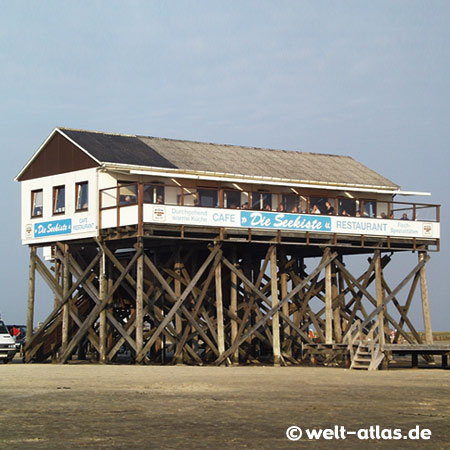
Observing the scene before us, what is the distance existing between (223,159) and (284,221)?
4.33 metres

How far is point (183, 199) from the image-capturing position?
35.9 metres

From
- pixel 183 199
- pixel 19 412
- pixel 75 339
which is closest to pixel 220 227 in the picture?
pixel 183 199

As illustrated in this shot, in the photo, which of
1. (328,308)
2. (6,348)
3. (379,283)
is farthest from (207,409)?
(379,283)

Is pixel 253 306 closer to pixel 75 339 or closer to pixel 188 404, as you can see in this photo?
pixel 75 339

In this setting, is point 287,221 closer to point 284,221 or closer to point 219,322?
point 284,221

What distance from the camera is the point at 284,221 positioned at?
3806 centimetres

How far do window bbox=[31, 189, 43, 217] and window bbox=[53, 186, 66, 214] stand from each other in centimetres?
104

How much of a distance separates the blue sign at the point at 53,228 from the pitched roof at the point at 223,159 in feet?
10.2

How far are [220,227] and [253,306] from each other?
15.9 feet

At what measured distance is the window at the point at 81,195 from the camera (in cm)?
3731

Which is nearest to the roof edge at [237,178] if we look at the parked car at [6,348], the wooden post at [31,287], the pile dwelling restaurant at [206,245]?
the pile dwelling restaurant at [206,245]

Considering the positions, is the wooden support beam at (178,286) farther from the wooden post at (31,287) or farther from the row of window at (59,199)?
the wooden post at (31,287)

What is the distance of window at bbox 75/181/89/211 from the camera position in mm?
37312

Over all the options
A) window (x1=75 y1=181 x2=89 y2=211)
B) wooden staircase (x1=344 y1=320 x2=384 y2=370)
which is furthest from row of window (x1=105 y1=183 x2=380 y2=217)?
wooden staircase (x1=344 y1=320 x2=384 y2=370)
